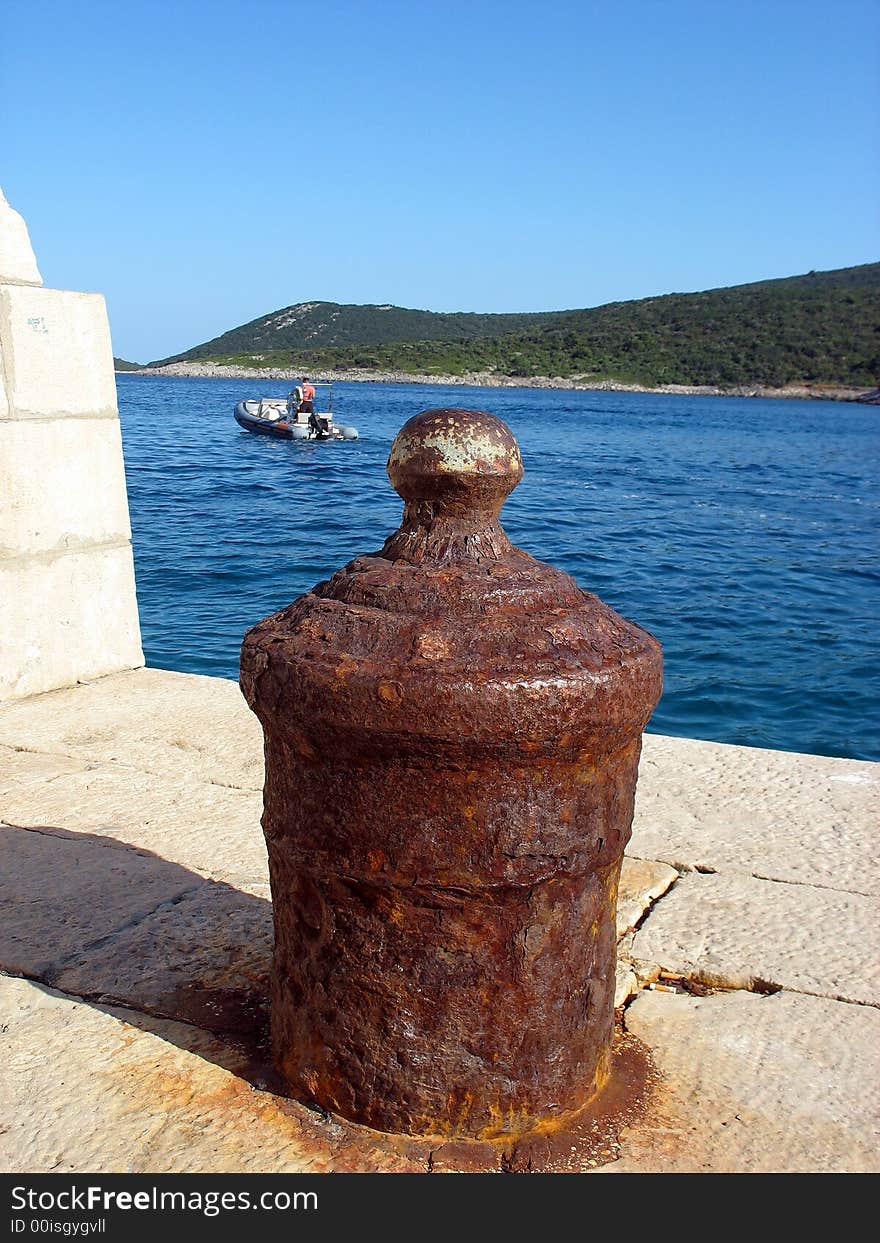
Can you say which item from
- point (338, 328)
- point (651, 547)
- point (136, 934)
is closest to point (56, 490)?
point (136, 934)

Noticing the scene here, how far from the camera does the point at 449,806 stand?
196 centimetres

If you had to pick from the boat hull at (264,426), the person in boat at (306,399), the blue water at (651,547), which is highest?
the person in boat at (306,399)

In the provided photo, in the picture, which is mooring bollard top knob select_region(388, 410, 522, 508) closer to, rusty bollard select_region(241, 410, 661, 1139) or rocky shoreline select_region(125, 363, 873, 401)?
rusty bollard select_region(241, 410, 661, 1139)

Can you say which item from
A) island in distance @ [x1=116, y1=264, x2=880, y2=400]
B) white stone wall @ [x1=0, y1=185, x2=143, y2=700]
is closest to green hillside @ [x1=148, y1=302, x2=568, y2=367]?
island in distance @ [x1=116, y1=264, x2=880, y2=400]

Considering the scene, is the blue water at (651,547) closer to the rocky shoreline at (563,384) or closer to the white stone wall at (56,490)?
the white stone wall at (56,490)

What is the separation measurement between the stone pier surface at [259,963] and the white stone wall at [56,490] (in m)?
0.61

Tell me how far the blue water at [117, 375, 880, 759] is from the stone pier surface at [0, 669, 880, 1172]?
22.5 ft

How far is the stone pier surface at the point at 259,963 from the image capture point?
214cm

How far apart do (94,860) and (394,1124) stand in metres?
1.54

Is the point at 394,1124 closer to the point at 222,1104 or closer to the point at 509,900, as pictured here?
the point at 222,1104

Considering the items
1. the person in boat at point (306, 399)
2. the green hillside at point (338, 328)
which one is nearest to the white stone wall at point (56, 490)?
the person in boat at point (306, 399)

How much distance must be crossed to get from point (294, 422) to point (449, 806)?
37044 mm

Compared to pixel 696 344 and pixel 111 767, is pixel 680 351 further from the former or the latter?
pixel 111 767

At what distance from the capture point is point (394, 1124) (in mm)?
2121
